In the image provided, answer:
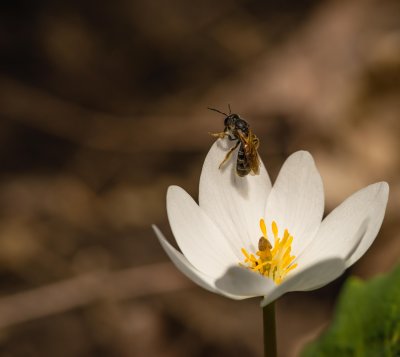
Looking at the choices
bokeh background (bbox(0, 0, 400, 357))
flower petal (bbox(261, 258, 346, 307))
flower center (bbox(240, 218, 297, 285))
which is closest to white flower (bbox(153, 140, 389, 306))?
flower center (bbox(240, 218, 297, 285))

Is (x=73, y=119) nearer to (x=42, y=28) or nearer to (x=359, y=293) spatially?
(x=42, y=28)

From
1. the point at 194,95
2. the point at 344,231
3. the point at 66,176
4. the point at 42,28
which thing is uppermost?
the point at 42,28

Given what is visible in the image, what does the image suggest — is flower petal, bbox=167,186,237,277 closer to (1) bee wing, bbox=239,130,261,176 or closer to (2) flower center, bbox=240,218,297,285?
(2) flower center, bbox=240,218,297,285

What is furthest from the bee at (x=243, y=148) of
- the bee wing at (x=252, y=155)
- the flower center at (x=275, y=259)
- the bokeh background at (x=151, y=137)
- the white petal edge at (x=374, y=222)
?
the bokeh background at (x=151, y=137)

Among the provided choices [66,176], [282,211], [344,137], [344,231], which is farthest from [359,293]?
[66,176]

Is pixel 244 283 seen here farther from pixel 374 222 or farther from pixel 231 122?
pixel 231 122

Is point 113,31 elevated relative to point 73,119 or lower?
elevated

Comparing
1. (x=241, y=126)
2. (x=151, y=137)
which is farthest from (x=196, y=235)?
(x=151, y=137)
